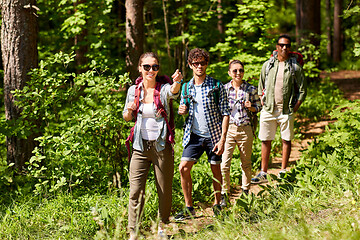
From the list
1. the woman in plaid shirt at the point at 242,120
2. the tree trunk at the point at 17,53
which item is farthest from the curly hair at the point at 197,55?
the tree trunk at the point at 17,53

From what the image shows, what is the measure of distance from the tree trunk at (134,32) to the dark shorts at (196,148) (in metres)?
3.45

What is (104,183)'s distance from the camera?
18.7 ft

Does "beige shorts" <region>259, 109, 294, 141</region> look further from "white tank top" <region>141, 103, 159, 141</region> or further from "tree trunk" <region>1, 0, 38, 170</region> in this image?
"tree trunk" <region>1, 0, 38, 170</region>

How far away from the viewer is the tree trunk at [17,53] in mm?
5910

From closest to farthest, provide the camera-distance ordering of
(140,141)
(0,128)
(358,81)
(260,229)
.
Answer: (260,229), (140,141), (0,128), (358,81)

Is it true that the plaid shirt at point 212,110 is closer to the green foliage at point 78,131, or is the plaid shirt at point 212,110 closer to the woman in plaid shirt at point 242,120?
the woman in plaid shirt at point 242,120

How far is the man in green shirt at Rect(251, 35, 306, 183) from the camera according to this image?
6012 millimetres

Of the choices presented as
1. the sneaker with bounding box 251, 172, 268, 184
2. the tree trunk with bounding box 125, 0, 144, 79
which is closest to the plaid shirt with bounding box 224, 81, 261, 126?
the sneaker with bounding box 251, 172, 268, 184

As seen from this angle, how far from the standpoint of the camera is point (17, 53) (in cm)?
595

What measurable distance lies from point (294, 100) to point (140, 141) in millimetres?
3056

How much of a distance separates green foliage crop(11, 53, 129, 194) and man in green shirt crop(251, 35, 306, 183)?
2302 millimetres

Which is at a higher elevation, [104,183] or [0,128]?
[0,128]

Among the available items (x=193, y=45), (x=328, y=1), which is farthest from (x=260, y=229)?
(x=328, y=1)

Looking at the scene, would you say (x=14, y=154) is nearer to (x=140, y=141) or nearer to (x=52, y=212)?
(x=52, y=212)
